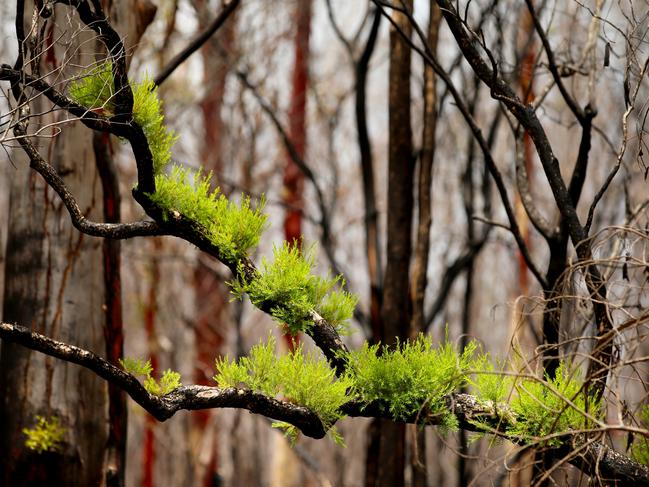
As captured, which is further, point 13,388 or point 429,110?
point 429,110

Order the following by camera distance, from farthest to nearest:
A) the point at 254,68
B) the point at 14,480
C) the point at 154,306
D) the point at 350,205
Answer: the point at 350,205 < the point at 154,306 < the point at 254,68 < the point at 14,480

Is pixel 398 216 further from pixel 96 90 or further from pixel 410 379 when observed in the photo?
pixel 96 90

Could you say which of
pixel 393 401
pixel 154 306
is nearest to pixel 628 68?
pixel 393 401

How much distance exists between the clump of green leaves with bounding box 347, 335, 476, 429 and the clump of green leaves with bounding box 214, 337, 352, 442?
0.24 feet

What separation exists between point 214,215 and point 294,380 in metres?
0.56

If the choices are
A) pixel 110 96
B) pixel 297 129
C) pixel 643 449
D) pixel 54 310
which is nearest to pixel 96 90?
pixel 110 96

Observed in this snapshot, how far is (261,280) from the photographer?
2197mm

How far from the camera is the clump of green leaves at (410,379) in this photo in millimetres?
2117

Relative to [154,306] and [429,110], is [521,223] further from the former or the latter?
[154,306]

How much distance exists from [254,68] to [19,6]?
6.28 meters

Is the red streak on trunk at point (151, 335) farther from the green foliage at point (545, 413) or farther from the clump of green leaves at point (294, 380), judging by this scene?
the green foliage at point (545, 413)

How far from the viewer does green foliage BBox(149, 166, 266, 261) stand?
2240 millimetres

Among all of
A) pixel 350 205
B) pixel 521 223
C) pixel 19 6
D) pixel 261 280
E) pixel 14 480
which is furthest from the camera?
pixel 350 205

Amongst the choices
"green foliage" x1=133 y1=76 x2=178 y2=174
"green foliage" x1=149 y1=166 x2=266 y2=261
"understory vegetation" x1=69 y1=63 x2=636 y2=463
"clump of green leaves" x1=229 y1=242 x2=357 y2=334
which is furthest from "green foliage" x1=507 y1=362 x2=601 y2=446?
"green foliage" x1=133 y1=76 x2=178 y2=174
